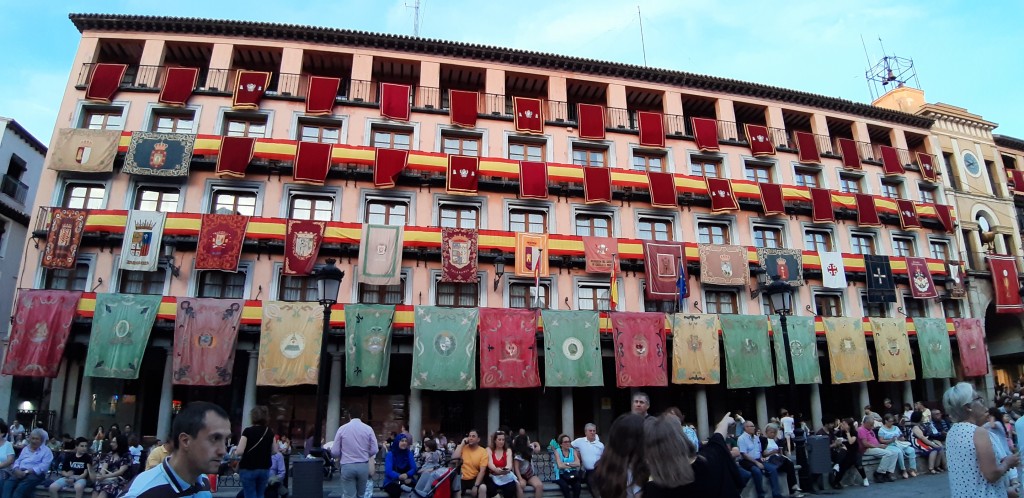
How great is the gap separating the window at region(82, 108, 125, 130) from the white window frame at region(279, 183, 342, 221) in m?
7.16

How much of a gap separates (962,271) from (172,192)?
35766 mm

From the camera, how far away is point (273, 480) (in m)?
10.5

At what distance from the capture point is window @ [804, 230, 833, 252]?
984 inches

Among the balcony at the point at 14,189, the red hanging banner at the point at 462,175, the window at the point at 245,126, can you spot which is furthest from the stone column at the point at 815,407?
the balcony at the point at 14,189

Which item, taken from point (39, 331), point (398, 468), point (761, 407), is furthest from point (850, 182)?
point (39, 331)

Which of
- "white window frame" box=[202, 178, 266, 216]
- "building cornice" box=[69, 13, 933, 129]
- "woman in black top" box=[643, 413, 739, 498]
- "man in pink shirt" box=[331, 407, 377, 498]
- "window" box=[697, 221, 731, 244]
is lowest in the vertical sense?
"man in pink shirt" box=[331, 407, 377, 498]

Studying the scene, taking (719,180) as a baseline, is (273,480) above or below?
below

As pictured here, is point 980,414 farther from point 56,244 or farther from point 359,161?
point 56,244

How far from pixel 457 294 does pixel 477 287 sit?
826 millimetres

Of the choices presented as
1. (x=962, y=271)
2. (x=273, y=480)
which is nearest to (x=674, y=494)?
(x=273, y=480)

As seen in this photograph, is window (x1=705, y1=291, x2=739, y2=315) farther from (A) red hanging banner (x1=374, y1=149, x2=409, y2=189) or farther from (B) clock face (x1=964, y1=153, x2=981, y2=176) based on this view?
(B) clock face (x1=964, y1=153, x2=981, y2=176)

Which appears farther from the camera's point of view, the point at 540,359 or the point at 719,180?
the point at 719,180

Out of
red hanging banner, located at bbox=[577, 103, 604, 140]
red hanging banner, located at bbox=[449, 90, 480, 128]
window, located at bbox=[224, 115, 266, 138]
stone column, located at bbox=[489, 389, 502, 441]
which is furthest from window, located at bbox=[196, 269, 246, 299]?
red hanging banner, located at bbox=[577, 103, 604, 140]

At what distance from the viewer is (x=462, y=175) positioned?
2114 cm
